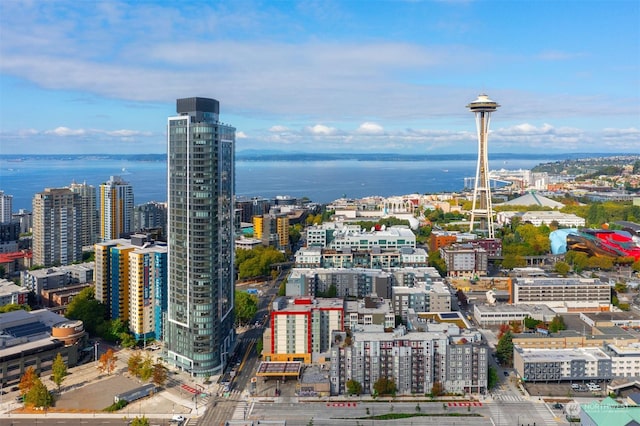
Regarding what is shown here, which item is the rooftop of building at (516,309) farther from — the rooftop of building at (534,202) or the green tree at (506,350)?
the rooftop of building at (534,202)

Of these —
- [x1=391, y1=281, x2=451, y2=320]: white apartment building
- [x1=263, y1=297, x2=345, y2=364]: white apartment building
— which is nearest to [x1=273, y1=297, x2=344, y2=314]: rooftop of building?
[x1=263, y1=297, x2=345, y2=364]: white apartment building

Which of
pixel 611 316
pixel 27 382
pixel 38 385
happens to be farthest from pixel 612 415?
Result: pixel 27 382

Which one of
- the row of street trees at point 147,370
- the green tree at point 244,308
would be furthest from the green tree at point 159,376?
the green tree at point 244,308

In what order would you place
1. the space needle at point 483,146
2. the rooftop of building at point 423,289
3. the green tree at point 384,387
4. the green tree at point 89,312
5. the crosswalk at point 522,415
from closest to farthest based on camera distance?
1. the crosswalk at point 522,415
2. the green tree at point 384,387
3. the green tree at point 89,312
4. the rooftop of building at point 423,289
5. the space needle at point 483,146

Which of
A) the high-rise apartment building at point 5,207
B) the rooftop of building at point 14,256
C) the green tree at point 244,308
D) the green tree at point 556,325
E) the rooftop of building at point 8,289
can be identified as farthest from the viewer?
the high-rise apartment building at point 5,207

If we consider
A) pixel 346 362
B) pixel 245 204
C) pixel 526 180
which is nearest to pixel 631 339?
pixel 346 362

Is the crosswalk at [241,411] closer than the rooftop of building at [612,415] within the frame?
No

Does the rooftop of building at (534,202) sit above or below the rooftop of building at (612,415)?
above
